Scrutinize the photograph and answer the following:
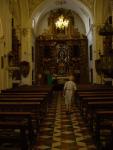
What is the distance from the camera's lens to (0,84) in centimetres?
1717

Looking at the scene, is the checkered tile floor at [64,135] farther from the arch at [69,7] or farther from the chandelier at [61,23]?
the chandelier at [61,23]

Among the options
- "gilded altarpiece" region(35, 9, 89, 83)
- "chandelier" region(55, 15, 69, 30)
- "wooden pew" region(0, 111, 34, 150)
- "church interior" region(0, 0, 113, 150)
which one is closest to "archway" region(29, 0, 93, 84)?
"church interior" region(0, 0, 113, 150)

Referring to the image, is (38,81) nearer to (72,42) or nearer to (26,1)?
(72,42)

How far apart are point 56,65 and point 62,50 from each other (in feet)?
5.01

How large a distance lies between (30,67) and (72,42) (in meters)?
6.93

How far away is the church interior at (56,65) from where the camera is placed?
786 cm

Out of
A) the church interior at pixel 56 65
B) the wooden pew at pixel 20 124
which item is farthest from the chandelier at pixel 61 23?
the wooden pew at pixel 20 124

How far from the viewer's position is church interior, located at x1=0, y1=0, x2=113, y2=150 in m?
7.86

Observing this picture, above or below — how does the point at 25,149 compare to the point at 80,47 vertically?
below

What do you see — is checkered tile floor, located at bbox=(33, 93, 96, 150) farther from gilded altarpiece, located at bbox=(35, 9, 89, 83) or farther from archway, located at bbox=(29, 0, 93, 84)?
gilded altarpiece, located at bbox=(35, 9, 89, 83)

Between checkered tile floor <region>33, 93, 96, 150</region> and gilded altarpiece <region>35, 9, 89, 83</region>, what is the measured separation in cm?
2022

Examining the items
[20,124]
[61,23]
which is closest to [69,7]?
[61,23]

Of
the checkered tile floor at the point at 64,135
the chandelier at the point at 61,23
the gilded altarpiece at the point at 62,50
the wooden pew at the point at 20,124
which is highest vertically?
the chandelier at the point at 61,23

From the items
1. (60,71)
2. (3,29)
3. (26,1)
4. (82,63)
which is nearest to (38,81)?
(60,71)
